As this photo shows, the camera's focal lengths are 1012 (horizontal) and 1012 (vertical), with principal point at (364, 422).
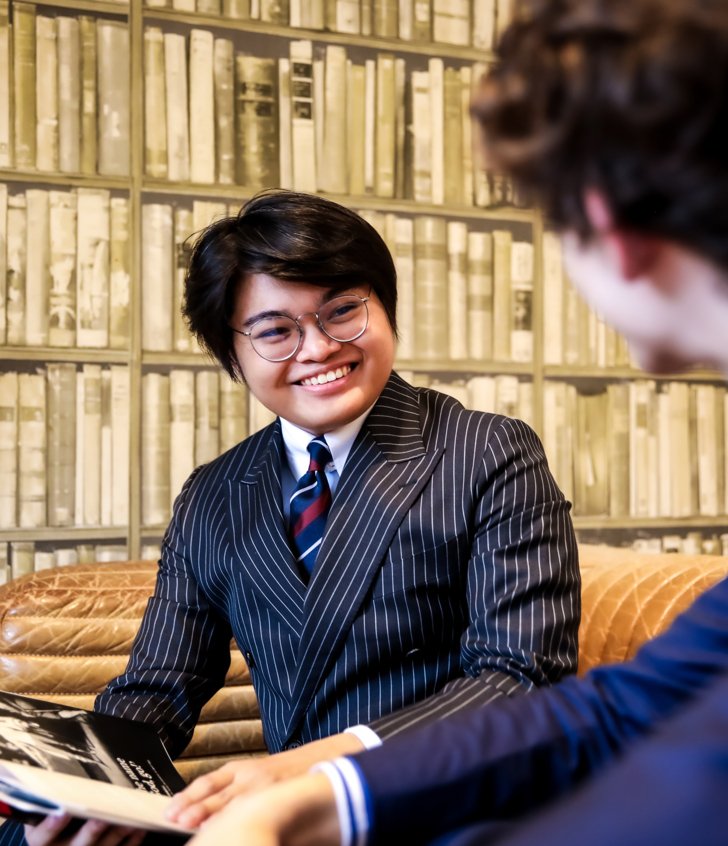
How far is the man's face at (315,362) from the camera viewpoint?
4.93 feet

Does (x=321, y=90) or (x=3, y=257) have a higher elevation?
(x=321, y=90)

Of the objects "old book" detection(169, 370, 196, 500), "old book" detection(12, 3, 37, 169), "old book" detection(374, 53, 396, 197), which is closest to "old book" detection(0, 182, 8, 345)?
"old book" detection(12, 3, 37, 169)

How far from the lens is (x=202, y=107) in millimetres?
2965

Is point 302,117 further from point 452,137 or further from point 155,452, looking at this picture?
point 155,452

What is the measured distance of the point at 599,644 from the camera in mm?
1692

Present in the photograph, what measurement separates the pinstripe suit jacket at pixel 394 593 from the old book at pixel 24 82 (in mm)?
1682

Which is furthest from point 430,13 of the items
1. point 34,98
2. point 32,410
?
point 32,410

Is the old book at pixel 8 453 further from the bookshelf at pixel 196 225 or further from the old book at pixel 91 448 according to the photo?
the old book at pixel 91 448

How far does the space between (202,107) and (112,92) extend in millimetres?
257

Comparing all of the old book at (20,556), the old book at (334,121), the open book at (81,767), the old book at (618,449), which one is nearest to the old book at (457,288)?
the old book at (334,121)

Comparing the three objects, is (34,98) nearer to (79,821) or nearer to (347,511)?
(347,511)

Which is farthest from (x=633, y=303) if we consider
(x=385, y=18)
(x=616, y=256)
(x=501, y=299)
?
(x=385, y=18)

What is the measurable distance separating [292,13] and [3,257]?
1.13 metres

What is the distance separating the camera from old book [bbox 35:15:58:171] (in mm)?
2828
